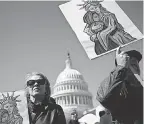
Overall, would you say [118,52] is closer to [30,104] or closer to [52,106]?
[52,106]

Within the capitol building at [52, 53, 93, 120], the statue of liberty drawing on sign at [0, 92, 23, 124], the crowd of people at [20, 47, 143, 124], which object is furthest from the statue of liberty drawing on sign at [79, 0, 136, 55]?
the capitol building at [52, 53, 93, 120]

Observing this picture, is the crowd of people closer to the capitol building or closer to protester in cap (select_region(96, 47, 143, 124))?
protester in cap (select_region(96, 47, 143, 124))

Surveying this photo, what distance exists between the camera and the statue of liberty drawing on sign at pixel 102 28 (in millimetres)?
2488

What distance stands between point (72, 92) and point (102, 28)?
157 feet

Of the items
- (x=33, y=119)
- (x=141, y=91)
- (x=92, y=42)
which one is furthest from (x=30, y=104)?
(x=141, y=91)

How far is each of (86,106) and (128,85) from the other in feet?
154

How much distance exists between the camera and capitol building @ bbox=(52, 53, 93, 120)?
49.9m

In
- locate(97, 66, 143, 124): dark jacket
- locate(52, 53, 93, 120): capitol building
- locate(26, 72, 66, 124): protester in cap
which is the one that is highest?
locate(52, 53, 93, 120): capitol building

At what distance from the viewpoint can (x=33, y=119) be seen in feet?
8.07

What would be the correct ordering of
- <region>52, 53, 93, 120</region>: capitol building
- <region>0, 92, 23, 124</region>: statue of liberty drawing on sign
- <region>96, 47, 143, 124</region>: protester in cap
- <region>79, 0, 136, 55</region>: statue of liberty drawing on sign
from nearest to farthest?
<region>96, 47, 143, 124</region>: protester in cap < <region>79, 0, 136, 55</region>: statue of liberty drawing on sign < <region>0, 92, 23, 124</region>: statue of liberty drawing on sign < <region>52, 53, 93, 120</region>: capitol building

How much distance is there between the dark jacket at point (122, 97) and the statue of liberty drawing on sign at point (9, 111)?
2.85 ft

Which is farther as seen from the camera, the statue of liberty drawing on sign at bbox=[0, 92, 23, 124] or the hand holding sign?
the statue of liberty drawing on sign at bbox=[0, 92, 23, 124]

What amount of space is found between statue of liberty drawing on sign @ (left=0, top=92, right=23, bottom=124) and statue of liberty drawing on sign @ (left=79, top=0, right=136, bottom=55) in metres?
0.92

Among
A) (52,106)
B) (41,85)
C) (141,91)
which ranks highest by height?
(41,85)
